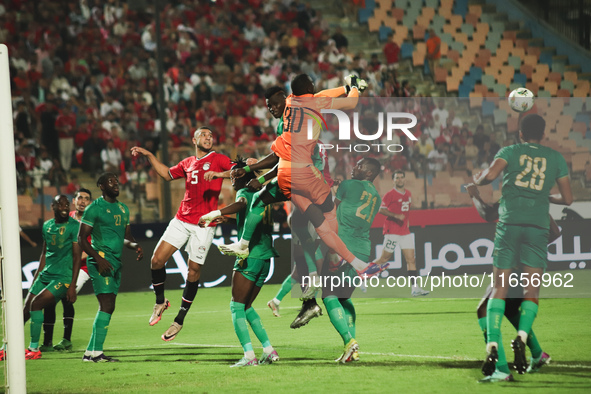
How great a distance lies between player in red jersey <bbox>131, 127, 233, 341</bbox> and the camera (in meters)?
9.94

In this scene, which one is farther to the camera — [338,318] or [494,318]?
[338,318]

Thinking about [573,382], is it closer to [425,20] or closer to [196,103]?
[196,103]

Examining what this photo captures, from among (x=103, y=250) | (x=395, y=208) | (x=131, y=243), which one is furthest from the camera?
(x=395, y=208)

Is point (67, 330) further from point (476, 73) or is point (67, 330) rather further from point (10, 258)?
point (476, 73)

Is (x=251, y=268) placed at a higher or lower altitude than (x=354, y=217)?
lower

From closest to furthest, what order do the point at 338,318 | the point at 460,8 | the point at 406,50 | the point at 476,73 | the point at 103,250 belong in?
the point at 338,318
the point at 103,250
the point at 476,73
the point at 406,50
the point at 460,8

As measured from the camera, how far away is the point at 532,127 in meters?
6.68

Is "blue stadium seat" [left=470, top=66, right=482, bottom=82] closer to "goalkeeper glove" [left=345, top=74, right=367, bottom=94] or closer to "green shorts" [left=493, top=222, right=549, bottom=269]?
"goalkeeper glove" [left=345, top=74, right=367, bottom=94]

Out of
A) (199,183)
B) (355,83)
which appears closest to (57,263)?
(199,183)

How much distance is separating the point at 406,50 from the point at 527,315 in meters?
16.0

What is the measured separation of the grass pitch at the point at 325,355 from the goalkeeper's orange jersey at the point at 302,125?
2.06m

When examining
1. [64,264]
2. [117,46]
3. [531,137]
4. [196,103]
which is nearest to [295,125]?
[531,137]

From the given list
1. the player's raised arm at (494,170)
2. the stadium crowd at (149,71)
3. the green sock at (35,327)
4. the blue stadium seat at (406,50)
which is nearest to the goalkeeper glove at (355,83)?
the player's raised arm at (494,170)

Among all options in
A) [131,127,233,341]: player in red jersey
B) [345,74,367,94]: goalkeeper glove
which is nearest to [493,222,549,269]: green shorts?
[345,74,367,94]: goalkeeper glove
